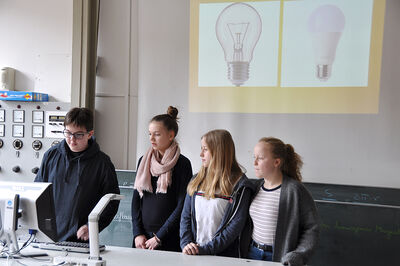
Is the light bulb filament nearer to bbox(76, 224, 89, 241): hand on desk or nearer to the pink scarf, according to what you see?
the pink scarf

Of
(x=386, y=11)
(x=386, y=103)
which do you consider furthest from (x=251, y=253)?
(x=386, y=11)

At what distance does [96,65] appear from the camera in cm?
353

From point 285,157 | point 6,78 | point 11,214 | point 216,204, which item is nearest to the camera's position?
point 11,214

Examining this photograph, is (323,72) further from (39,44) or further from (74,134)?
(39,44)

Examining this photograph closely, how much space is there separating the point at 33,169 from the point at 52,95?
829mm

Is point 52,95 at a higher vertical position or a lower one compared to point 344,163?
higher

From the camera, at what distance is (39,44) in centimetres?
375

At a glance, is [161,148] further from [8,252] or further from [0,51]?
[0,51]

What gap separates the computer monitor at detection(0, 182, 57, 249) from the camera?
5.08 feet

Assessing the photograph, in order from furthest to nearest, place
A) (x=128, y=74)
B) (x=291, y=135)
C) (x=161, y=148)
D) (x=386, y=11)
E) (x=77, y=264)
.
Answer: (x=128, y=74) < (x=291, y=135) < (x=386, y=11) < (x=161, y=148) < (x=77, y=264)

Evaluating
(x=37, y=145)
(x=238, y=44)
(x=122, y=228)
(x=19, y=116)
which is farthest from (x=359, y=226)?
(x=19, y=116)

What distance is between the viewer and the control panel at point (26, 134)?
352cm

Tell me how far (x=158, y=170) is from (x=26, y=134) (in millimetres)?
2141

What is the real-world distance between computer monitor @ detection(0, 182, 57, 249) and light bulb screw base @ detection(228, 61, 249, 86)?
6.59 ft
